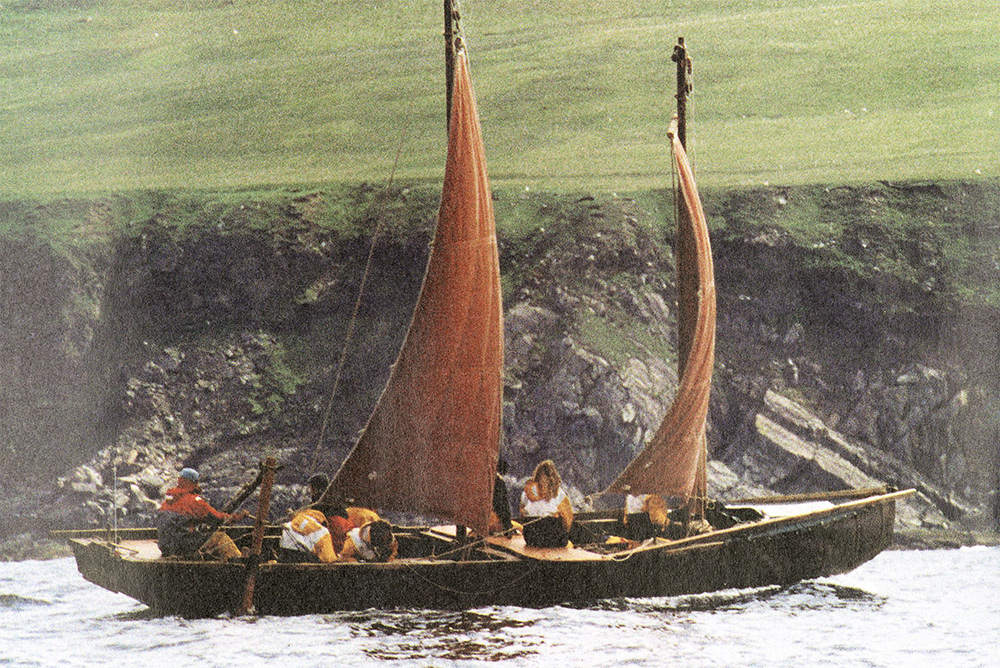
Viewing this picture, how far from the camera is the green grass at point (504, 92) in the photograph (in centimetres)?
3941

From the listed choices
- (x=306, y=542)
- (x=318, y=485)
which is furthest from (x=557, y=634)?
(x=318, y=485)

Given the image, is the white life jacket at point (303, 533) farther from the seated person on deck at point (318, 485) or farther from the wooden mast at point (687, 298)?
the wooden mast at point (687, 298)

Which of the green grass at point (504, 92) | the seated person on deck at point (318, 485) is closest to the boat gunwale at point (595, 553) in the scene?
the seated person on deck at point (318, 485)

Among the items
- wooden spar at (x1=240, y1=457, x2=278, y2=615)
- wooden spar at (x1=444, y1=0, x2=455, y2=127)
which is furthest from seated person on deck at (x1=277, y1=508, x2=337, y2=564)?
wooden spar at (x1=444, y1=0, x2=455, y2=127)

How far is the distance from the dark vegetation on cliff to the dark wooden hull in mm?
8992

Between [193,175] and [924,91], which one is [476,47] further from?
[924,91]

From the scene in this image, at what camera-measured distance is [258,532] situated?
65.8 feet

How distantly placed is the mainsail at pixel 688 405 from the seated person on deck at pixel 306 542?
4729 millimetres

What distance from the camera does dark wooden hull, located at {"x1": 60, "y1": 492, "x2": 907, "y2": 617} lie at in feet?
67.3

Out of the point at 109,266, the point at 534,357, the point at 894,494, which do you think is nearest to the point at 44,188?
the point at 109,266

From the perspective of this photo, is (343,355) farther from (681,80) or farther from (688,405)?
(681,80)

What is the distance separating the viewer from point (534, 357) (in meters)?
34.1

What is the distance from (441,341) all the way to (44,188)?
66.8 ft

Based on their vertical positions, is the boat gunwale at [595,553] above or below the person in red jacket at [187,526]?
below
